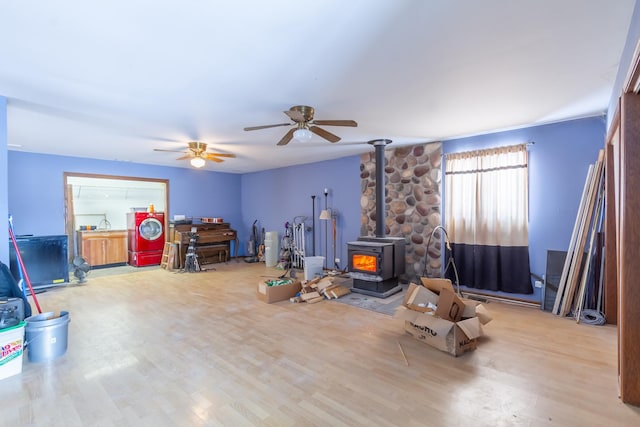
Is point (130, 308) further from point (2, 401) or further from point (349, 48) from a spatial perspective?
point (349, 48)

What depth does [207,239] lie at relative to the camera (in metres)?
7.16

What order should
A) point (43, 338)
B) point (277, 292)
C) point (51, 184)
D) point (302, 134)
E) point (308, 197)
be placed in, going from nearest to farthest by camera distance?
1. point (43, 338)
2. point (302, 134)
3. point (277, 292)
4. point (51, 184)
5. point (308, 197)

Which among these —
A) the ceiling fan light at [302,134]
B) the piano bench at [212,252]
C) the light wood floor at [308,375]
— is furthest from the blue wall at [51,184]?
the ceiling fan light at [302,134]

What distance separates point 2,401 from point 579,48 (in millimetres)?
4801

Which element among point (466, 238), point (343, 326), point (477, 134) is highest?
point (477, 134)

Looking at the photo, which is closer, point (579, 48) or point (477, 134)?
point (579, 48)

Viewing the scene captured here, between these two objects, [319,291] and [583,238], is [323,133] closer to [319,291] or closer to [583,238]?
[319,291]

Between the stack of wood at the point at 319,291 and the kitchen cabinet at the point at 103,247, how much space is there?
5.38 m

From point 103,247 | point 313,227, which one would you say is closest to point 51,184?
point 103,247

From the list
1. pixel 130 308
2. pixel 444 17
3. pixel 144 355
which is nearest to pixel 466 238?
pixel 444 17

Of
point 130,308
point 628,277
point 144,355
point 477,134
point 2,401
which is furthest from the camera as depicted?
point 477,134

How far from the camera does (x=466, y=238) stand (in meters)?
4.65

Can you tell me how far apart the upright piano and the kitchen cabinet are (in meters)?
1.41

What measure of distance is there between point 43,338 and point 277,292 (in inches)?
98.0
